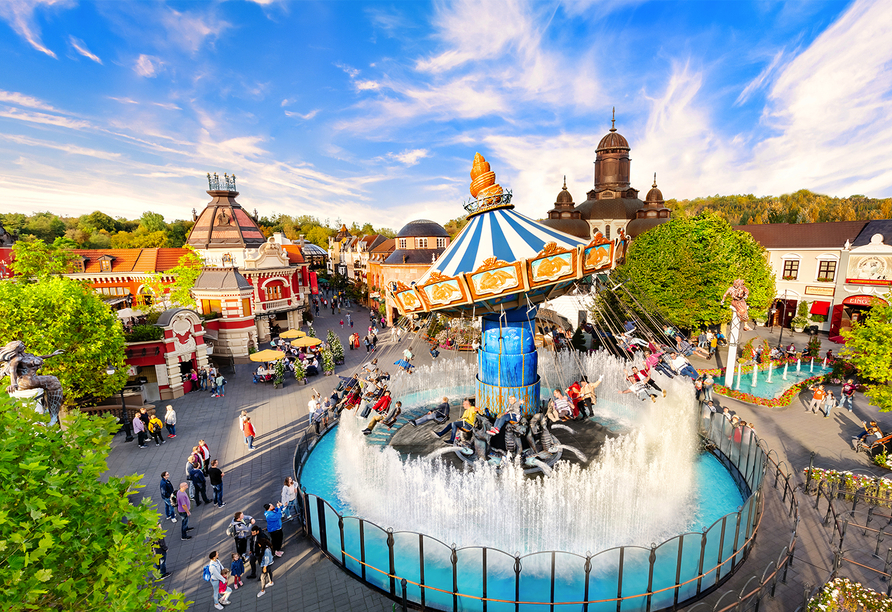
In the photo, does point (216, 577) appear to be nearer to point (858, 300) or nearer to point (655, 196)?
point (858, 300)

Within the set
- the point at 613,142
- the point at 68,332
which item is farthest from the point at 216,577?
the point at 613,142

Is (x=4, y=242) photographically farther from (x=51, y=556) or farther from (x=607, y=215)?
(x=607, y=215)

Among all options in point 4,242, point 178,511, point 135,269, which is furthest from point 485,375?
point 4,242

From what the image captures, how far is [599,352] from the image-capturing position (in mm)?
24812

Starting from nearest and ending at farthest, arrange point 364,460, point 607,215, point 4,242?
point 364,460 → point 4,242 → point 607,215

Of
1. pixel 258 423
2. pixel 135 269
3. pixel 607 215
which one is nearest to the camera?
pixel 258 423

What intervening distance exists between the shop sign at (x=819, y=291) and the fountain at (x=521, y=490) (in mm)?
28017

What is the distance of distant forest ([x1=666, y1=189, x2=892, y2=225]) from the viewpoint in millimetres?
76125

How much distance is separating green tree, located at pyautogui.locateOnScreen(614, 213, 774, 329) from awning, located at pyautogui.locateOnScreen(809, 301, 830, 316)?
1003 cm

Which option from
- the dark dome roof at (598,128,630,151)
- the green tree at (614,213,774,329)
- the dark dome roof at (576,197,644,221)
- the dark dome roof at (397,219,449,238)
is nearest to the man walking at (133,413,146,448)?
the green tree at (614,213,774,329)

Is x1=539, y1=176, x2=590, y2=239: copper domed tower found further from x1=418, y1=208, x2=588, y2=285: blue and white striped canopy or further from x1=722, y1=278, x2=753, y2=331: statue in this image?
x1=418, y1=208, x2=588, y2=285: blue and white striped canopy

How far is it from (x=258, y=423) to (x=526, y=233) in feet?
44.1

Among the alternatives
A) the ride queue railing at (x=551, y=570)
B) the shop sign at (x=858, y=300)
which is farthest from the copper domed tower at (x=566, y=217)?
the ride queue railing at (x=551, y=570)

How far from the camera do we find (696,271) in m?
24.9
